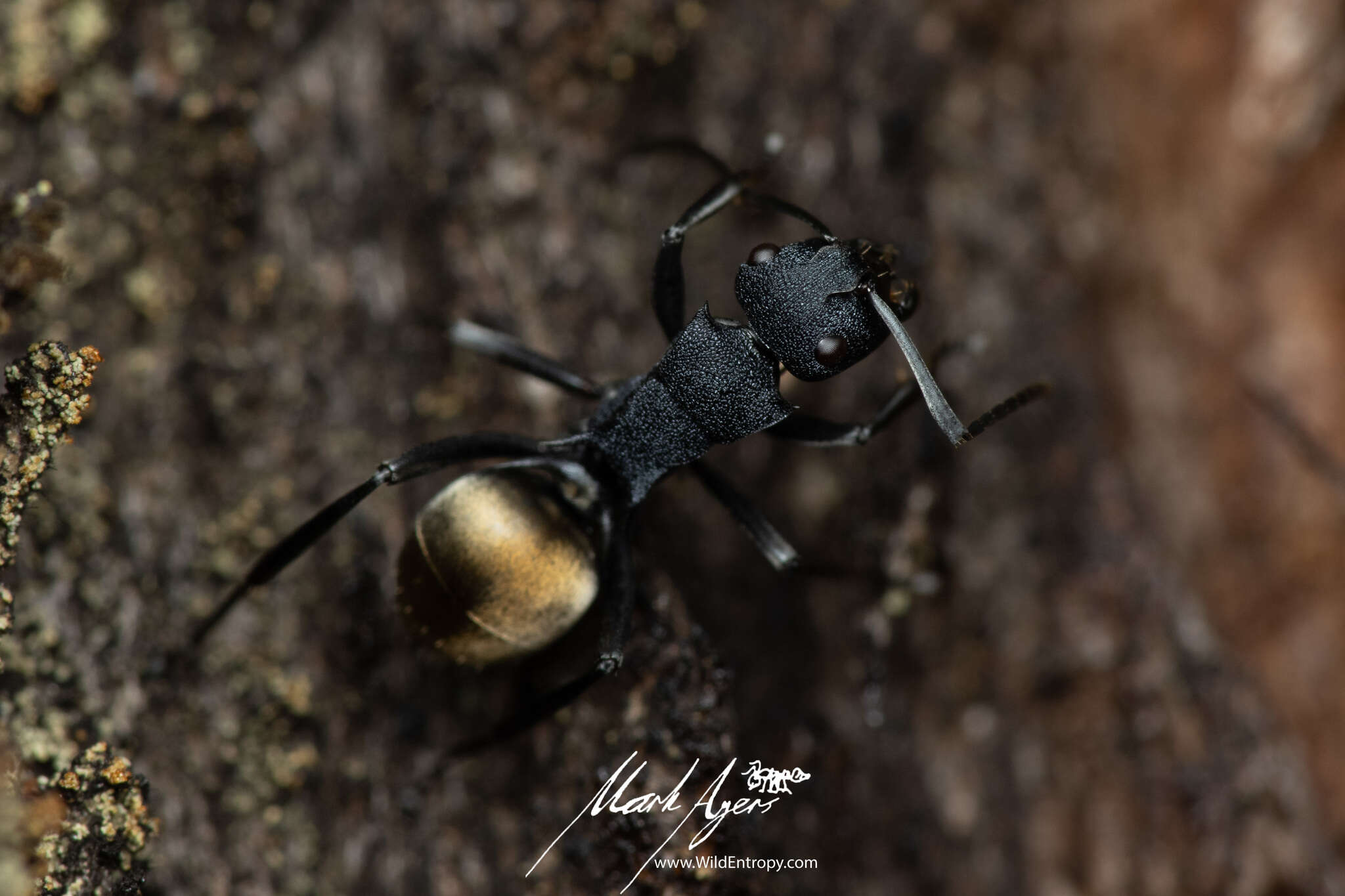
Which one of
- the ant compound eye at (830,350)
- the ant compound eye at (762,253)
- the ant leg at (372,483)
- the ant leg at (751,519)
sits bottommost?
the ant leg at (751,519)

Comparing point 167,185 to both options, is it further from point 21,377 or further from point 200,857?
point 200,857

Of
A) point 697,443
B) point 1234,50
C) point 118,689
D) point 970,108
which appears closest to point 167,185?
point 118,689

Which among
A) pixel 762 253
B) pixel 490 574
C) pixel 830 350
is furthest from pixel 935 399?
pixel 490 574

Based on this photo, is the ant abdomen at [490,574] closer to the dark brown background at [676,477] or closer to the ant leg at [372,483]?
the ant leg at [372,483]

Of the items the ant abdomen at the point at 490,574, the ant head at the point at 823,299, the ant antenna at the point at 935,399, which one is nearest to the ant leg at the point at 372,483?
the ant abdomen at the point at 490,574

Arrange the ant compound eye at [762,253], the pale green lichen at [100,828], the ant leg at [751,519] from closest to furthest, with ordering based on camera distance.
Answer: the pale green lichen at [100,828] → the ant compound eye at [762,253] → the ant leg at [751,519]
